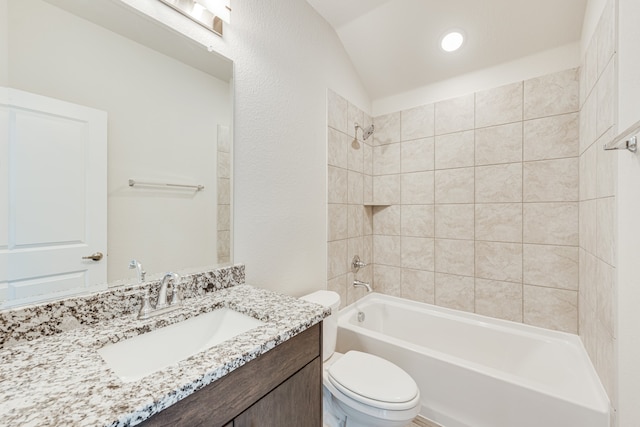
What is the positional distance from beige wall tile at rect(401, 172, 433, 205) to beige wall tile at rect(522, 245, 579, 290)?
0.76 metres

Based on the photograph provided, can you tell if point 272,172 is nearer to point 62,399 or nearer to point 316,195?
point 316,195

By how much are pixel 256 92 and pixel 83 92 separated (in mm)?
748

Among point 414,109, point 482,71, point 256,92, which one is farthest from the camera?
point 414,109

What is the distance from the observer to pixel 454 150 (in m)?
2.12

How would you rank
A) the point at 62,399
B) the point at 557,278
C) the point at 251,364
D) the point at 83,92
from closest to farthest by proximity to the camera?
the point at 62,399
the point at 251,364
the point at 83,92
the point at 557,278

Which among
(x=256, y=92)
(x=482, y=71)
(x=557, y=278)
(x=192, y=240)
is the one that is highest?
(x=482, y=71)

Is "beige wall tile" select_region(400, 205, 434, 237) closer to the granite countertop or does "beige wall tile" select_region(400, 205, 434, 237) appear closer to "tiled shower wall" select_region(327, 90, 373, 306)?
"tiled shower wall" select_region(327, 90, 373, 306)

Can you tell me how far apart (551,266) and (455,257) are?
58 cm

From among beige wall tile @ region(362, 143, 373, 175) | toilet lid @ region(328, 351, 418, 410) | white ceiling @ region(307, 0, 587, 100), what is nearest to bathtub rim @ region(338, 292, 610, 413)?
toilet lid @ region(328, 351, 418, 410)

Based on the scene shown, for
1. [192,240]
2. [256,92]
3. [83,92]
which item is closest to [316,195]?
[256,92]

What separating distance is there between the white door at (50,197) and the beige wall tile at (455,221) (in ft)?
7.00

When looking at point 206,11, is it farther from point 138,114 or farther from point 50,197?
point 50,197

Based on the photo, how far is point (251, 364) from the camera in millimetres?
716

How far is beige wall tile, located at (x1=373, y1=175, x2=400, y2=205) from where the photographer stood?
7.86 ft
